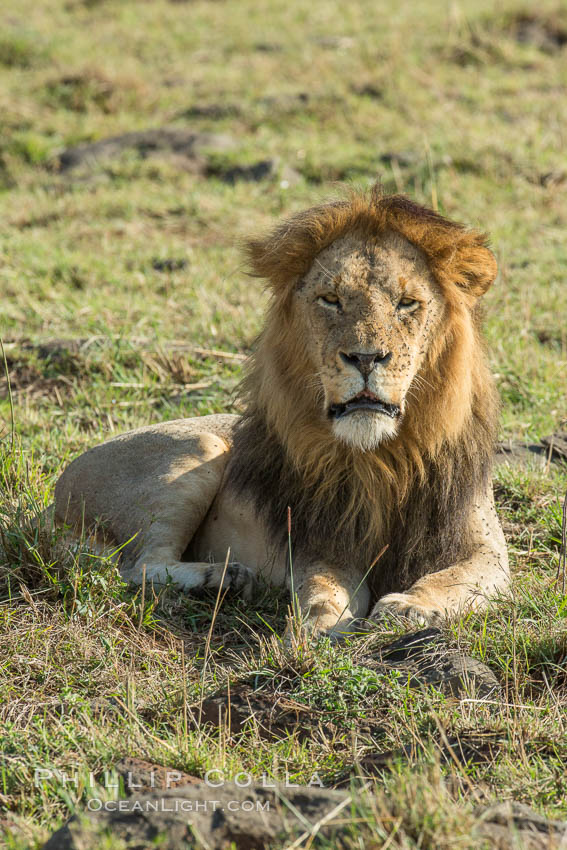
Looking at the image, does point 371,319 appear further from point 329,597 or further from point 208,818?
point 208,818

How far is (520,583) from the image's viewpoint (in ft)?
13.7

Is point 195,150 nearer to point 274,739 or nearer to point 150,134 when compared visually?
point 150,134

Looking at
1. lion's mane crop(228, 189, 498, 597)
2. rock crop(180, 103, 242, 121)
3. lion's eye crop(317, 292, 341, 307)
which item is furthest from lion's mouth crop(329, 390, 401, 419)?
rock crop(180, 103, 242, 121)

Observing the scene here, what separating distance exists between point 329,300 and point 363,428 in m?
0.52

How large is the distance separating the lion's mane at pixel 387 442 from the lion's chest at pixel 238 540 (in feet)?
0.42

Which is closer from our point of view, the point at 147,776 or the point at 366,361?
the point at 147,776

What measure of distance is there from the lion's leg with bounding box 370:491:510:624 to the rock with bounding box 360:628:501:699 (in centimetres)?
16

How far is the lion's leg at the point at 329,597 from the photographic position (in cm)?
377

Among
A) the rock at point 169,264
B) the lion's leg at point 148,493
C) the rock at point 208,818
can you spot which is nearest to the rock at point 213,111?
the rock at point 169,264

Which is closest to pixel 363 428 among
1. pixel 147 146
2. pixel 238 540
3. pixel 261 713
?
pixel 261 713

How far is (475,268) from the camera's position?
406 centimetres

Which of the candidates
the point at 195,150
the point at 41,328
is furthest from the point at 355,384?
the point at 195,150

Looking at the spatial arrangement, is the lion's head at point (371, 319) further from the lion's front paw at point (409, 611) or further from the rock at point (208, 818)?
the rock at point (208, 818)

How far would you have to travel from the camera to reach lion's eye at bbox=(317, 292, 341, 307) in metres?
3.84
